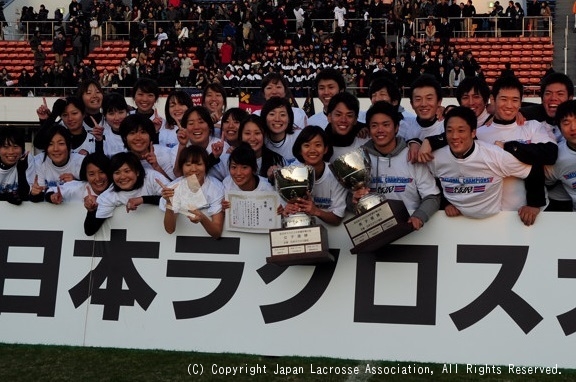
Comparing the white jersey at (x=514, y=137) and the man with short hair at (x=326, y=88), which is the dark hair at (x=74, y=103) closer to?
the man with short hair at (x=326, y=88)

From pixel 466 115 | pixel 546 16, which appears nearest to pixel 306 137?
pixel 466 115

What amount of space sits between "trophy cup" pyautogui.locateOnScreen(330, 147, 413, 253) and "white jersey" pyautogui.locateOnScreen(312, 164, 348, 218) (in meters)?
0.28

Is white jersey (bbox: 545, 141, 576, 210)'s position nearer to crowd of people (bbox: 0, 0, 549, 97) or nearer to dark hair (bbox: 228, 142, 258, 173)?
dark hair (bbox: 228, 142, 258, 173)

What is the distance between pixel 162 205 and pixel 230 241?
53 centimetres

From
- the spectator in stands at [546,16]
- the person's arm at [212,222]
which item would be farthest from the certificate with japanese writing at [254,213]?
the spectator in stands at [546,16]

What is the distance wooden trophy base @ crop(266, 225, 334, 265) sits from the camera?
546cm

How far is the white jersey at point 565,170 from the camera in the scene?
18.7ft

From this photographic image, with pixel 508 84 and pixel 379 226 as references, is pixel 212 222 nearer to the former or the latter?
pixel 379 226

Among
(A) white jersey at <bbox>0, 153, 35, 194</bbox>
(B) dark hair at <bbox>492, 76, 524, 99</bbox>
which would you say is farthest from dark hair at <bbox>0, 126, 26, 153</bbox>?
(B) dark hair at <bbox>492, 76, 524, 99</bbox>

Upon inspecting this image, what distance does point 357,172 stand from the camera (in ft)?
18.2

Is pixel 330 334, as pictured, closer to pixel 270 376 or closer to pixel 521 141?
pixel 270 376

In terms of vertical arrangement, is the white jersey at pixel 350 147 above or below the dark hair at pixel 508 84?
below

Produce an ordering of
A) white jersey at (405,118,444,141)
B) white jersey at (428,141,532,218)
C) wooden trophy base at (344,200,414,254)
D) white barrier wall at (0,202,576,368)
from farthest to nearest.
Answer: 1. white jersey at (405,118,444,141)
2. white jersey at (428,141,532,218)
3. white barrier wall at (0,202,576,368)
4. wooden trophy base at (344,200,414,254)

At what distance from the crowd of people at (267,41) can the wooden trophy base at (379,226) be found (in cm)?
1748
